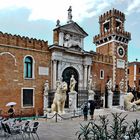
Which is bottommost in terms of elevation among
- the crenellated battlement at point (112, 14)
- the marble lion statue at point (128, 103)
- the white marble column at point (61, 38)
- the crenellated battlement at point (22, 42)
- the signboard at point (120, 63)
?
the marble lion statue at point (128, 103)

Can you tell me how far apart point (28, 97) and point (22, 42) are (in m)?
5.07

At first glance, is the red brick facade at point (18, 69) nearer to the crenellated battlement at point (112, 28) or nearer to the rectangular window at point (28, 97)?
the rectangular window at point (28, 97)

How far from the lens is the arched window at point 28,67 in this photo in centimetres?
2186

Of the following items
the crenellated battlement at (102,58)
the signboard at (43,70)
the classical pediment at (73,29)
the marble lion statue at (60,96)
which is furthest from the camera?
the crenellated battlement at (102,58)

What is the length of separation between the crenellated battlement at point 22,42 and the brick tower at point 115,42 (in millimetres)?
10054

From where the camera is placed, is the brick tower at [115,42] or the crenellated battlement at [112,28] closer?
the brick tower at [115,42]

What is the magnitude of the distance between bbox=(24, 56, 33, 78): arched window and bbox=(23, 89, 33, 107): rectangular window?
1.38 meters

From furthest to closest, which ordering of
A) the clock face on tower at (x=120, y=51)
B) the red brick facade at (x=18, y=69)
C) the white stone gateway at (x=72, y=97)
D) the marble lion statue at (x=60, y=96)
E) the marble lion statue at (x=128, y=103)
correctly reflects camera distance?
the clock face on tower at (x=120, y=51), the marble lion statue at (x=128, y=103), the white stone gateway at (x=72, y=97), the red brick facade at (x=18, y=69), the marble lion statue at (x=60, y=96)

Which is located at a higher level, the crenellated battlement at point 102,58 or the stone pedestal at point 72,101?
the crenellated battlement at point 102,58

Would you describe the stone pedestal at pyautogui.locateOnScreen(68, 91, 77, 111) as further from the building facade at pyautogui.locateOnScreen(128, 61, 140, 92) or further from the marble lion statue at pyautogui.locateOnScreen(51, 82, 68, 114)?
the building facade at pyautogui.locateOnScreen(128, 61, 140, 92)

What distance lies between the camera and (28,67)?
72.4 ft

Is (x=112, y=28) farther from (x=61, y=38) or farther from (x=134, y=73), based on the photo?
(x=134, y=73)

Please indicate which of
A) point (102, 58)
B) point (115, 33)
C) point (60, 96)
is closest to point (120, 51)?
point (115, 33)

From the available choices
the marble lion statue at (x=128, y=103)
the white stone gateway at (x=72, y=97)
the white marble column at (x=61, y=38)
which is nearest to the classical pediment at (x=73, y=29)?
the white marble column at (x=61, y=38)
